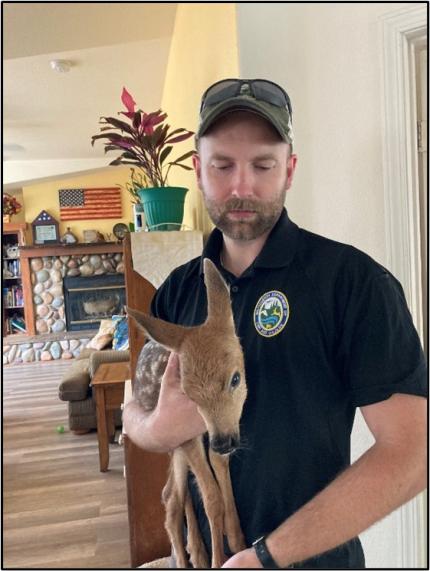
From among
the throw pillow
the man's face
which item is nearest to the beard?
the man's face

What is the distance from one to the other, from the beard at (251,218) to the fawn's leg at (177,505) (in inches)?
14.7

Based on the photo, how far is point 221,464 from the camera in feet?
2.15

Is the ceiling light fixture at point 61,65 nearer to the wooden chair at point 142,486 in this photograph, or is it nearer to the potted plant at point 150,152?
the potted plant at point 150,152

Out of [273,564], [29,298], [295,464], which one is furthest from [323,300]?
[29,298]

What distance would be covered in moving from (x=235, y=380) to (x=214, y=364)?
0.13 feet

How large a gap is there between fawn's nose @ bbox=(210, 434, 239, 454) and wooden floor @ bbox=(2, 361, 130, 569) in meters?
1.19

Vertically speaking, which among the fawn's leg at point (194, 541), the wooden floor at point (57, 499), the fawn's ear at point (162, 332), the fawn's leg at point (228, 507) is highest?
the fawn's ear at point (162, 332)

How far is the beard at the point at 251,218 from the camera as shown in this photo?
0.64 m

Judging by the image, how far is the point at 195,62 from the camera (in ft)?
5.58

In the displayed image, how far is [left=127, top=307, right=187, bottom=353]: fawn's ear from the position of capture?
0.61 m

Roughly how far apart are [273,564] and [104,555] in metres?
1.63

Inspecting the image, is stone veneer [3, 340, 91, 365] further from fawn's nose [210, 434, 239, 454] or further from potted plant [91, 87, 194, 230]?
fawn's nose [210, 434, 239, 454]

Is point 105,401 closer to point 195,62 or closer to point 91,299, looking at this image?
point 195,62

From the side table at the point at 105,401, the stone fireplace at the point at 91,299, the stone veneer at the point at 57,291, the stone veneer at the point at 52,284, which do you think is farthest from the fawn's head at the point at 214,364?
the stone veneer at the point at 52,284
